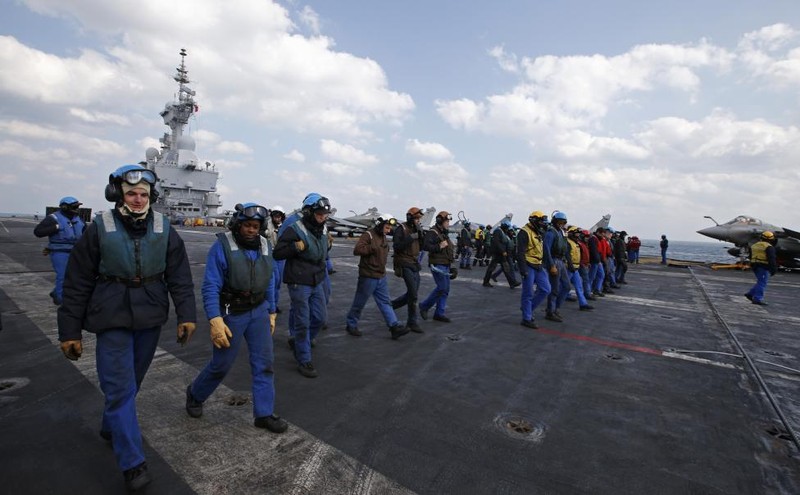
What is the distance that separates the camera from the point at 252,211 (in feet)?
10.7

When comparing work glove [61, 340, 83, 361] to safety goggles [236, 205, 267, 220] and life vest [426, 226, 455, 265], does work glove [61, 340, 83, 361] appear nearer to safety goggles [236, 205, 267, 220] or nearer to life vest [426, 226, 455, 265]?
safety goggles [236, 205, 267, 220]

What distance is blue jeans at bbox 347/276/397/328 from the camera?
6105 mm

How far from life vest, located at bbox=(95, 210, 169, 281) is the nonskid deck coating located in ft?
4.48

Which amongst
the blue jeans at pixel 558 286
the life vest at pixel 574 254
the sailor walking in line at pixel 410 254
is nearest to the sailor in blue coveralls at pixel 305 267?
the sailor walking in line at pixel 410 254

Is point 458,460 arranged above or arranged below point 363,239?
below

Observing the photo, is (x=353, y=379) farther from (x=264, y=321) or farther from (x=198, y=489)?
(x=198, y=489)

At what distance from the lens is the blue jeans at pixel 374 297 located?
611 cm

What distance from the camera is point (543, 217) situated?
729cm

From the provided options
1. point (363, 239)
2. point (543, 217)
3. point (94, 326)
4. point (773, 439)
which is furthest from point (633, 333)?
point (94, 326)

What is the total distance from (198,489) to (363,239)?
13.5 feet

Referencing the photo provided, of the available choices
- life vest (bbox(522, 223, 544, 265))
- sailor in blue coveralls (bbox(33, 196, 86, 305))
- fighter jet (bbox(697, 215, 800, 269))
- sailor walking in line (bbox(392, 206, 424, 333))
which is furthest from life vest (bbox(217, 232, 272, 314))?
fighter jet (bbox(697, 215, 800, 269))

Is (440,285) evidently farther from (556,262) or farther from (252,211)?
(252,211)

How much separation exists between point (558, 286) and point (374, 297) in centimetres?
412

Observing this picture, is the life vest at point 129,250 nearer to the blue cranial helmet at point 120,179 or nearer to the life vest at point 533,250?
the blue cranial helmet at point 120,179
